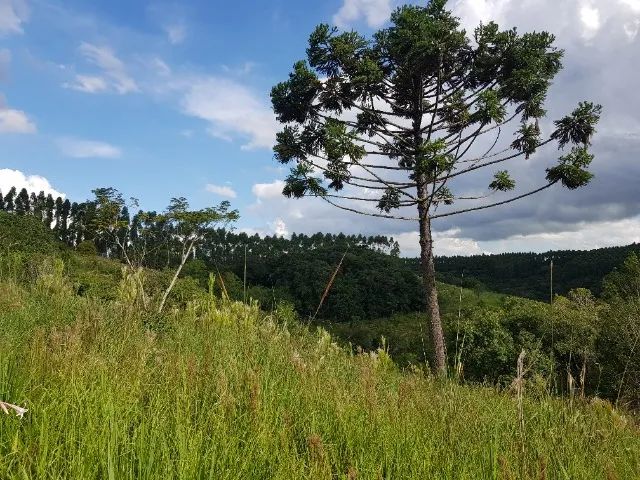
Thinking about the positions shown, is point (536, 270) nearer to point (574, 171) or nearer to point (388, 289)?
point (388, 289)

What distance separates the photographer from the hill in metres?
79.9

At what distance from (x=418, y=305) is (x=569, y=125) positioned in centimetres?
6528

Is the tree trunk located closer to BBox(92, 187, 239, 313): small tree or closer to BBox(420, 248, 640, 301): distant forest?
BBox(92, 187, 239, 313): small tree

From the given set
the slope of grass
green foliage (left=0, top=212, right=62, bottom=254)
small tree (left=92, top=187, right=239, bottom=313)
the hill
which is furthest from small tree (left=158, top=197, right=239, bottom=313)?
the hill

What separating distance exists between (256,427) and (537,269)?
361ft

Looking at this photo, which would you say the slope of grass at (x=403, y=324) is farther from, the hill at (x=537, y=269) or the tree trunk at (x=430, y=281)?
the tree trunk at (x=430, y=281)

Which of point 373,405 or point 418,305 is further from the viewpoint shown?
point 418,305

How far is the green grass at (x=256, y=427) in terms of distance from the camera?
198 cm

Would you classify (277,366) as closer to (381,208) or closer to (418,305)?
(381,208)

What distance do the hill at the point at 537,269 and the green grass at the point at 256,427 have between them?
A: 222 feet

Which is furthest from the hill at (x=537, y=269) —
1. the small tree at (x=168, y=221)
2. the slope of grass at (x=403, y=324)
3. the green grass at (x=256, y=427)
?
the green grass at (x=256, y=427)

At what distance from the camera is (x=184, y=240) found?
11.7 metres

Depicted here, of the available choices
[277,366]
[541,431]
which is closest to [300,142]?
[277,366]

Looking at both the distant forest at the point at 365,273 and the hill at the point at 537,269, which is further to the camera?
the hill at the point at 537,269
